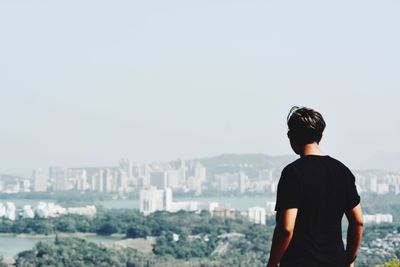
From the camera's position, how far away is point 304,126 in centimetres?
267

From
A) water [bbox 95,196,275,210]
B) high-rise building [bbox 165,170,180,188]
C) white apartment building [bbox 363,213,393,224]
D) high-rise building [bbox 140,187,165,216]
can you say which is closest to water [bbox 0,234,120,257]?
white apartment building [bbox 363,213,393,224]

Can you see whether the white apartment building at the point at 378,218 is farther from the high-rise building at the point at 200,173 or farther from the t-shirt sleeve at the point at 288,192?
the t-shirt sleeve at the point at 288,192

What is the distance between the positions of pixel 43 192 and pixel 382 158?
3606 centimetres

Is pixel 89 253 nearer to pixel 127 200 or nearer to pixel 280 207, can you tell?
pixel 280 207

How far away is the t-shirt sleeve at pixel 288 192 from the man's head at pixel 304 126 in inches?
4.1

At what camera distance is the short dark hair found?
2.66 metres

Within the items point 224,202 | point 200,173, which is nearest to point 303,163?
point 224,202

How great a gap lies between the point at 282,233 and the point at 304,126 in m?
0.27

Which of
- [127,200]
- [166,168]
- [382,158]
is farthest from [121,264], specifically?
[382,158]

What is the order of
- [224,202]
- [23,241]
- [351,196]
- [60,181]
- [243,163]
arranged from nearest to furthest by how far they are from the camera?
[351,196] < [23,241] < [224,202] < [60,181] < [243,163]

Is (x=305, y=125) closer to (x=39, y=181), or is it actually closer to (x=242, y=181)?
(x=39, y=181)

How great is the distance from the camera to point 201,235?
5331 cm

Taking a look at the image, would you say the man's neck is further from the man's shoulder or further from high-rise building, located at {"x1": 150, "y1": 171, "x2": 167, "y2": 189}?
high-rise building, located at {"x1": 150, "y1": 171, "x2": 167, "y2": 189}

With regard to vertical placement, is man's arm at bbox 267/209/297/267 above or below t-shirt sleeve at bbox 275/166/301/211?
below
